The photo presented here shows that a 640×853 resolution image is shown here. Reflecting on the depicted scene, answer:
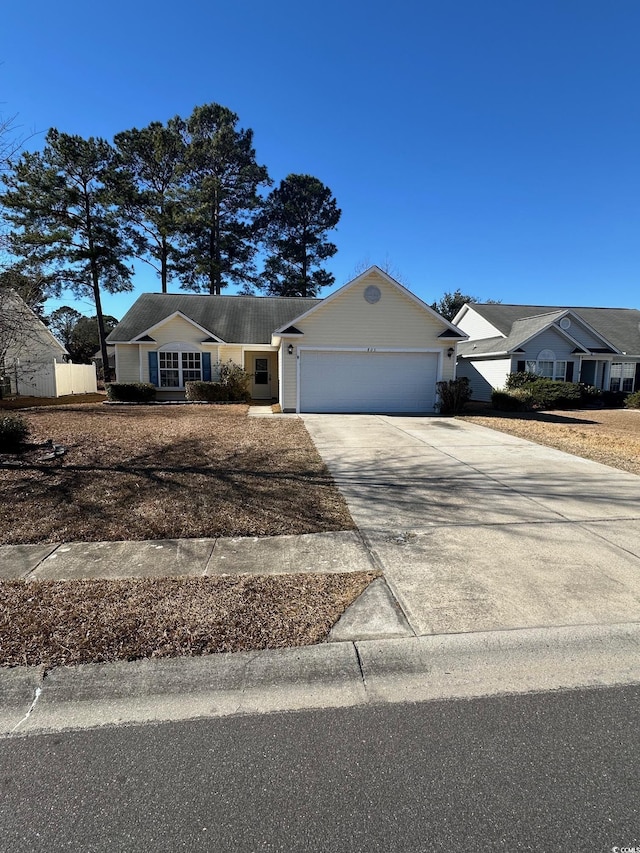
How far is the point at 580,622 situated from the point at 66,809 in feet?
10.7

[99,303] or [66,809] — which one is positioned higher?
[99,303]

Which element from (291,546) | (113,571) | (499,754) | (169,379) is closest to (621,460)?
(291,546)

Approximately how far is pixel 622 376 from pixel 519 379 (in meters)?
8.02

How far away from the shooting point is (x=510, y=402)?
2012 centimetres

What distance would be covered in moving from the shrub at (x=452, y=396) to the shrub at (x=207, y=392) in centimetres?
989

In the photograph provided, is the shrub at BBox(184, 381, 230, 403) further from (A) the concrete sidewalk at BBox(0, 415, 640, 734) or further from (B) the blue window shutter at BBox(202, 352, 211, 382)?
(A) the concrete sidewalk at BBox(0, 415, 640, 734)

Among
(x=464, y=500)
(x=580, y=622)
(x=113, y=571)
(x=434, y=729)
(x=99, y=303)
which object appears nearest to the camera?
(x=434, y=729)

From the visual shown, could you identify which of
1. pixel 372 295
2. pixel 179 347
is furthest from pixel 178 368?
pixel 372 295

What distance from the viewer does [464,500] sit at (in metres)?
6.24

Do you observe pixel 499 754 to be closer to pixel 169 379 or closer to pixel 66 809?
pixel 66 809

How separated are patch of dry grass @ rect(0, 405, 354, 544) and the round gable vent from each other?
783 centimetres

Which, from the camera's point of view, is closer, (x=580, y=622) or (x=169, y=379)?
(x=580, y=622)

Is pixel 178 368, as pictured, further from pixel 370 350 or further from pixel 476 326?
pixel 476 326

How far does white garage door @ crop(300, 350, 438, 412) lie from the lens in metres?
17.2
